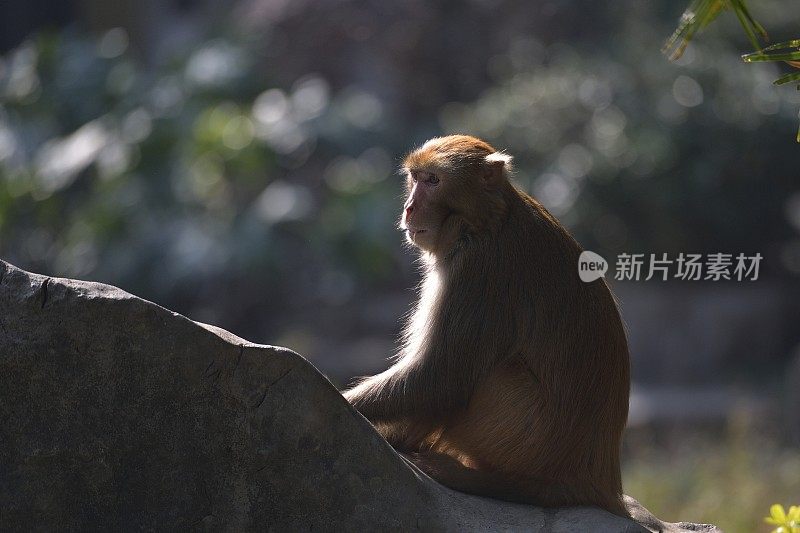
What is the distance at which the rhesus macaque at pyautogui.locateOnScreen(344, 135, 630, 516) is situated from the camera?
3.95 metres

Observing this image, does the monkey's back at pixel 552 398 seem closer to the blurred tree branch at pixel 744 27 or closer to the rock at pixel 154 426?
the rock at pixel 154 426

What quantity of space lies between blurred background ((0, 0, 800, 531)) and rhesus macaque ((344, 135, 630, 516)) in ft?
18.3

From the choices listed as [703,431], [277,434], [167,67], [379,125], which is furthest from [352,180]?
[277,434]

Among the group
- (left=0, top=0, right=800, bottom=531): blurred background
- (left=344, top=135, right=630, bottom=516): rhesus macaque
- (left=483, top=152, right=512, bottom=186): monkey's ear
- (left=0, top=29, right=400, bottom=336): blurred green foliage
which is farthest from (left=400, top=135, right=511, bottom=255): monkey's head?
(left=0, top=29, right=400, bottom=336): blurred green foliage

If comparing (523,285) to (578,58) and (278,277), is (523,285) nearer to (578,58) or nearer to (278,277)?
(278,277)

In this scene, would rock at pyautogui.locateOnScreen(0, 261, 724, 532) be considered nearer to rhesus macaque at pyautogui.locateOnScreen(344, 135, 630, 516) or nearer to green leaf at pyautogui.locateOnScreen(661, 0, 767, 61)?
rhesus macaque at pyautogui.locateOnScreen(344, 135, 630, 516)

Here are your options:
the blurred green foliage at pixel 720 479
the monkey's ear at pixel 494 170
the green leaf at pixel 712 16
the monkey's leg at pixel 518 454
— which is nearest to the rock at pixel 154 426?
the monkey's leg at pixel 518 454

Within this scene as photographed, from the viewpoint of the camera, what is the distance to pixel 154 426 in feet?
10.9

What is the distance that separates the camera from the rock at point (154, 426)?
3258 mm

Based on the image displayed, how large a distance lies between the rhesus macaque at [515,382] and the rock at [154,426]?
1.82ft

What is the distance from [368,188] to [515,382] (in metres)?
6.76

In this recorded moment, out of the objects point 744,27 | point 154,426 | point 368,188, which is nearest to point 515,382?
point 154,426

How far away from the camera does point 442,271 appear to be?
166 inches

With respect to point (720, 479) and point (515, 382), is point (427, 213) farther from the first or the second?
point (720, 479)
